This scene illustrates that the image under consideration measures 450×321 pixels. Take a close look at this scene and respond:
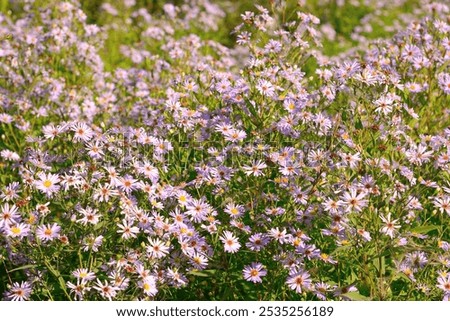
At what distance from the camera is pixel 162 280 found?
348 centimetres

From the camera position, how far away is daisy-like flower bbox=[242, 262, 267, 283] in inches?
137

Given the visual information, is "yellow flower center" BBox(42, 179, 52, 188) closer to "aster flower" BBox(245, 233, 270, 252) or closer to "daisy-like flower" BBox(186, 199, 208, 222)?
A: "daisy-like flower" BBox(186, 199, 208, 222)

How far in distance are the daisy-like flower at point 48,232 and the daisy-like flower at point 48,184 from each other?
0.60ft

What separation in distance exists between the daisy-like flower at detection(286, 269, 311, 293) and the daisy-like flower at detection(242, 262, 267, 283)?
→ 0.16 metres

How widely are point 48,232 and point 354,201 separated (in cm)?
167

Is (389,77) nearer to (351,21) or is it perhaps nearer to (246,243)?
(246,243)

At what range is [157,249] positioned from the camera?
3.40 metres

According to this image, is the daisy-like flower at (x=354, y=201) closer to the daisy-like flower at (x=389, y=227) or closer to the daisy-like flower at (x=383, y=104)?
the daisy-like flower at (x=389, y=227)

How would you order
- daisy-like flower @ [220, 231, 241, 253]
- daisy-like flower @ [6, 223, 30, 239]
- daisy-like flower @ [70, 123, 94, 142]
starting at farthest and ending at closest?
daisy-like flower @ [70, 123, 94, 142] < daisy-like flower @ [220, 231, 241, 253] < daisy-like flower @ [6, 223, 30, 239]

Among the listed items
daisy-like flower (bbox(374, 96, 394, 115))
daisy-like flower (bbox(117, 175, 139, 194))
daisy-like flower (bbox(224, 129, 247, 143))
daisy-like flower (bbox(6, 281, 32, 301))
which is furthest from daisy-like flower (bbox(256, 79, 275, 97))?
daisy-like flower (bbox(6, 281, 32, 301))
